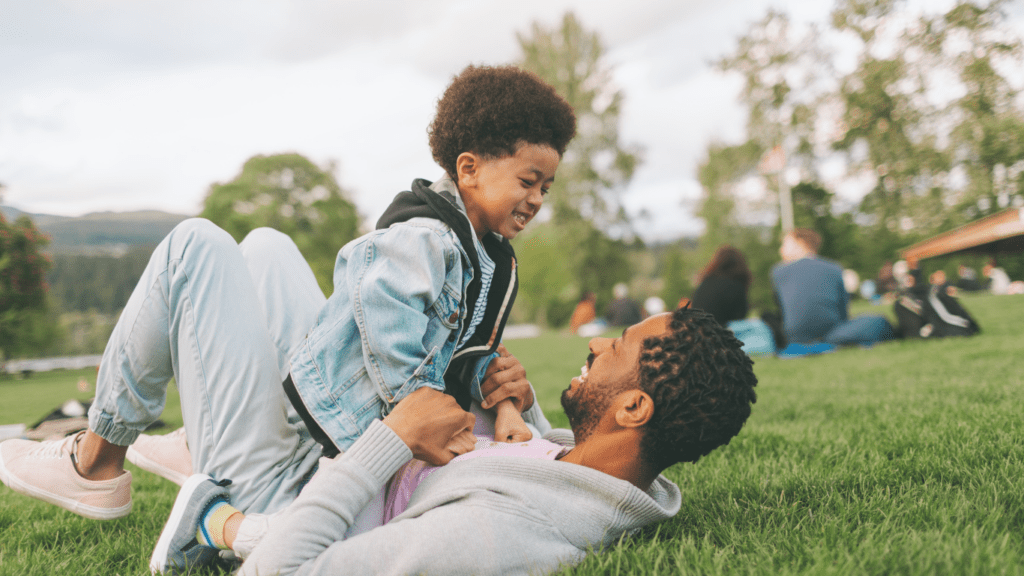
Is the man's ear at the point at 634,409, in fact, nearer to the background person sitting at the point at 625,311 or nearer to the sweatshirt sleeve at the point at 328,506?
the sweatshirt sleeve at the point at 328,506

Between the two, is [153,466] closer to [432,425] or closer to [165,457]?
[165,457]

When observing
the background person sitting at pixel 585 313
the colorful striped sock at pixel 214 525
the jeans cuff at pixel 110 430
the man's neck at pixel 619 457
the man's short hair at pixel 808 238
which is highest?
the man's short hair at pixel 808 238

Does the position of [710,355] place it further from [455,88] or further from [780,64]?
[780,64]

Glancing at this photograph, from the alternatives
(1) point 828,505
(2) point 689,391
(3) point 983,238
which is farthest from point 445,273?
(3) point 983,238

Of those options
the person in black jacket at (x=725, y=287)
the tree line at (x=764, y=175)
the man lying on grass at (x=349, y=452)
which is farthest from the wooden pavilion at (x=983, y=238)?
the man lying on grass at (x=349, y=452)

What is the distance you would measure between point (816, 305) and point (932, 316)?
1.68m

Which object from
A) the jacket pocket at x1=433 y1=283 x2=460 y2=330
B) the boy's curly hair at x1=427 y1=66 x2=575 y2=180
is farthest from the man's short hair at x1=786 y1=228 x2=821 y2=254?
the jacket pocket at x1=433 y1=283 x2=460 y2=330

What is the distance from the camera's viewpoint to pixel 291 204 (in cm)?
3856

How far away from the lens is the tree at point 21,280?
19453 mm

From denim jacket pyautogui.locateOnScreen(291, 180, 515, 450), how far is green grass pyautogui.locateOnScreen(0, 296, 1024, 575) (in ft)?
2.47

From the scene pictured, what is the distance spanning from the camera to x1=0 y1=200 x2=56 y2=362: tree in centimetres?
1945

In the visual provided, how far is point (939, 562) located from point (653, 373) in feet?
2.67

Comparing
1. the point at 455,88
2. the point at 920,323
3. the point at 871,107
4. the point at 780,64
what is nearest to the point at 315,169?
the point at 780,64

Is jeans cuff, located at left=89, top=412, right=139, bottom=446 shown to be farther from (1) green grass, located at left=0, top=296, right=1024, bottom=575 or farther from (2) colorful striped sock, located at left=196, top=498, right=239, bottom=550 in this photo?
(2) colorful striped sock, located at left=196, top=498, right=239, bottom=550
